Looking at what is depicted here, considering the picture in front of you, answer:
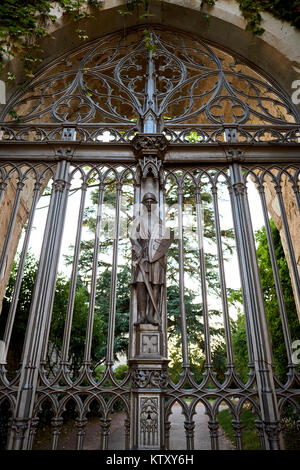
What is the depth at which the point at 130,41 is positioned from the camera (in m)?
6.78

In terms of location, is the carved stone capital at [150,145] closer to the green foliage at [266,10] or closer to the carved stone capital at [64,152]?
the carved stone capital at [64,152]

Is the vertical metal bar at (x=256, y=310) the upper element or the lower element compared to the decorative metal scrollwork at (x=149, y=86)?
lower

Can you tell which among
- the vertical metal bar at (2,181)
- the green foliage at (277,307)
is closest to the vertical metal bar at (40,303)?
the vertical metal bar at (2,181)

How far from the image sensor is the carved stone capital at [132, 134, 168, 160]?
489cm

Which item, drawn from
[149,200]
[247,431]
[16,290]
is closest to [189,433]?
[16,290]

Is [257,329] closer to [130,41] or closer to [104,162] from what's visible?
[104,162]

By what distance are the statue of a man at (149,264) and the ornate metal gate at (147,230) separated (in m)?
0.02

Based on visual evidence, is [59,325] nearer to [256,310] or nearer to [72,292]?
[72,292]

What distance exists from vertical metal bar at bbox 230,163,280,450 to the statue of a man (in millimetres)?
1126

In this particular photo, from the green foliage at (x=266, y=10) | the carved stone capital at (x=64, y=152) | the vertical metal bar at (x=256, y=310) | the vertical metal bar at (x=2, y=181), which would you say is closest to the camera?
the vertical metal bar at (x=256, y=310)

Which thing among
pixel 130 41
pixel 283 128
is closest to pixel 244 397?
pixel 283 128

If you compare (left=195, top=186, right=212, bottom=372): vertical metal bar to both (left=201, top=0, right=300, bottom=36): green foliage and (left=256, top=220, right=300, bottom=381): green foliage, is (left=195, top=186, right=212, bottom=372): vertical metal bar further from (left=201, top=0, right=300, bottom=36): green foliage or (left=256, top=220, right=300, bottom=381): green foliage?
(left=201, top=0, right=300, bottom=36): green foliage

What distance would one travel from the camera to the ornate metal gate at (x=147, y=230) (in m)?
3.56

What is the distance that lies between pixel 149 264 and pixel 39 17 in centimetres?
521
